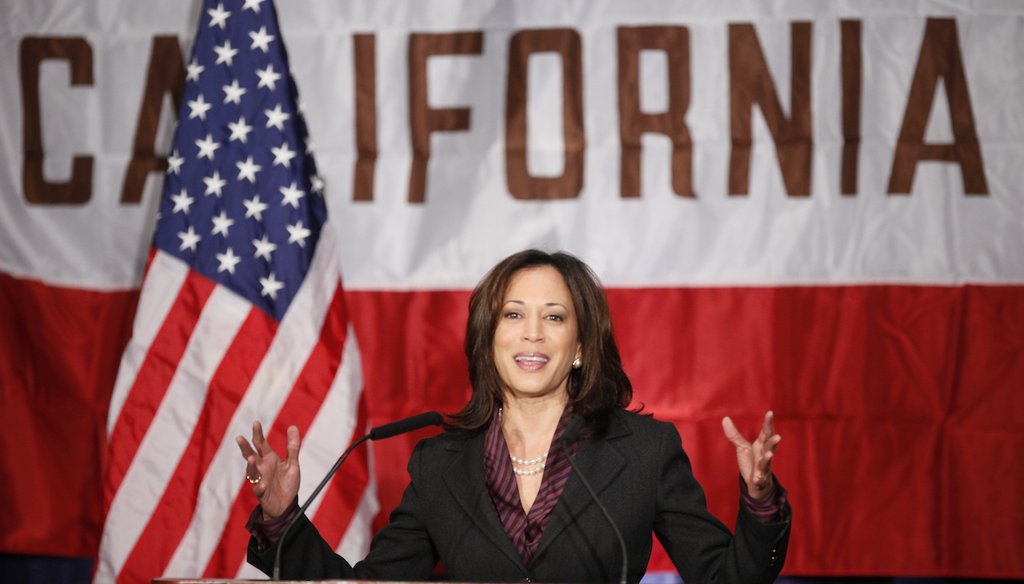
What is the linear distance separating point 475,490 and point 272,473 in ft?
1.34

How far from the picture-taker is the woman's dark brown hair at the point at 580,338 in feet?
7.01

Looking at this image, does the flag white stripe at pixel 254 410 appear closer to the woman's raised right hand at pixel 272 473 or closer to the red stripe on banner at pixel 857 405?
the red stripe on banner at pixel 857 405

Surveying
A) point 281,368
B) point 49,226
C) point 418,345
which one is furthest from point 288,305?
point 49,226

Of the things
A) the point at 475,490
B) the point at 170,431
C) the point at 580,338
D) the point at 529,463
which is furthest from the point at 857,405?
the point at 170,431

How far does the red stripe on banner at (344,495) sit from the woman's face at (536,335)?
0.71 m

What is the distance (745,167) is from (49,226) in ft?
6.71

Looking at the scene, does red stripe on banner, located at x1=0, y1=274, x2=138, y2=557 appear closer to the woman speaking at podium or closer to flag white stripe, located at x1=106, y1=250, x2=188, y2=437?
flag white stripe, located at x1=106, y1=250, x2=188, y2=437

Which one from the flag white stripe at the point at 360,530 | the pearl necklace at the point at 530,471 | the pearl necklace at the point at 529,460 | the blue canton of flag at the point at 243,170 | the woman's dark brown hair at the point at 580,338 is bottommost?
the flag white stripe at the point at 360,530

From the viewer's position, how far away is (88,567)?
3.21m

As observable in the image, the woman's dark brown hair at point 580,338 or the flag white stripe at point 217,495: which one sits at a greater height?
the woman's dark brown hair at point 580,338

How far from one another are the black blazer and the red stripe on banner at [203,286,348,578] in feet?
2.09

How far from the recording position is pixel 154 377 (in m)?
2.71

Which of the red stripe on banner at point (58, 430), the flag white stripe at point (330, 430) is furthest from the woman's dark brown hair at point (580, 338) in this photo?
the red stripe on banner at point (58, 430)

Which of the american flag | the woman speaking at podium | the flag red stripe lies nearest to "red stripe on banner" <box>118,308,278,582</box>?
the american flag
